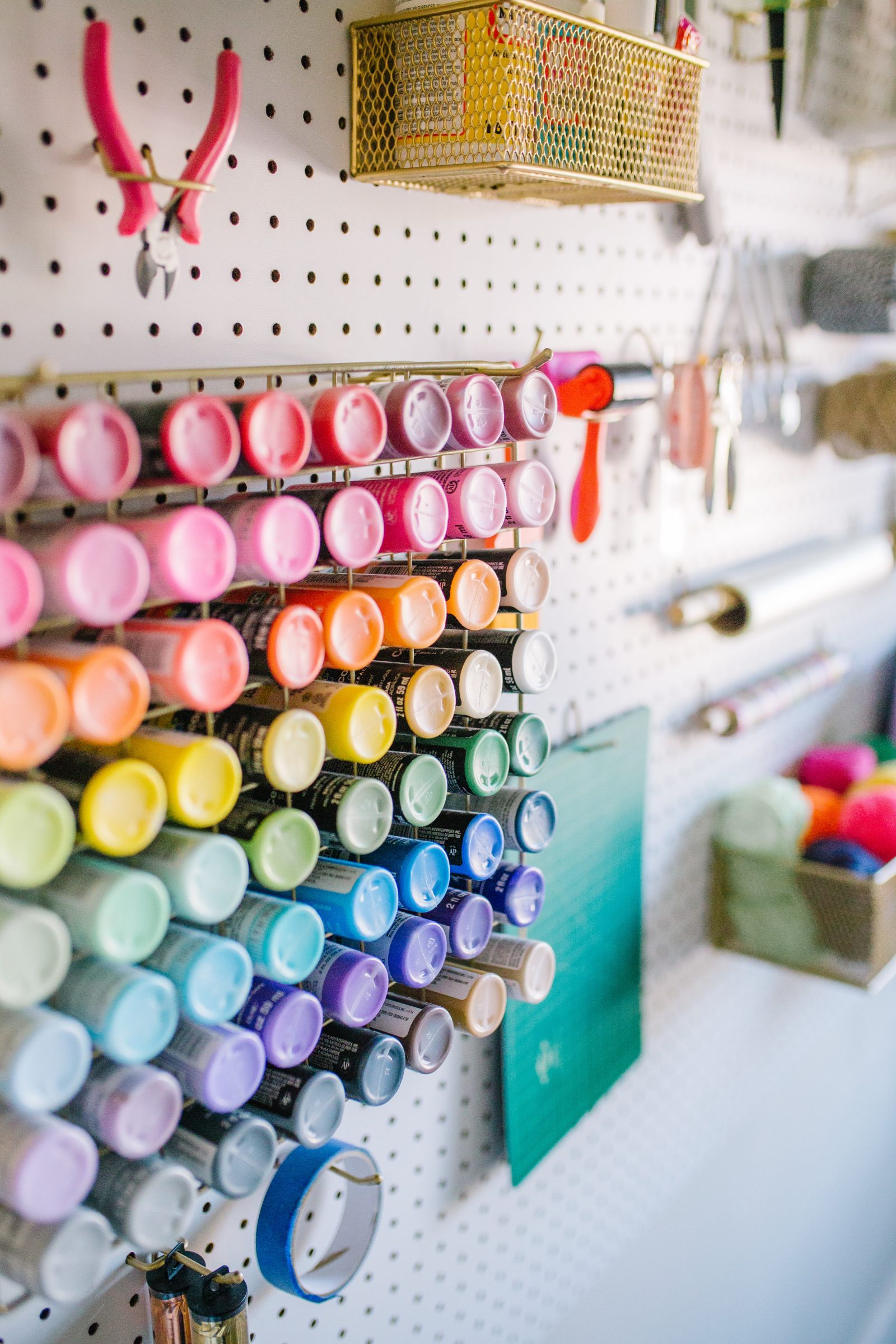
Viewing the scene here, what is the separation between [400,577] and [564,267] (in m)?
0.47

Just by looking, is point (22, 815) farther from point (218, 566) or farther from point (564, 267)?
point (564, 267)

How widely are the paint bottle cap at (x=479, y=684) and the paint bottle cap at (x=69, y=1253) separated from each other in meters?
0.32

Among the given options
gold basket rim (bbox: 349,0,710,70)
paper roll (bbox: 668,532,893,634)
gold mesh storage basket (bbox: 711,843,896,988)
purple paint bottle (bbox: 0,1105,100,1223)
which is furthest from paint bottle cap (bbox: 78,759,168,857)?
gold mesh storage basket (bbox: 711,843,896,988)

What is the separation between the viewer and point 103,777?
18.2 inches

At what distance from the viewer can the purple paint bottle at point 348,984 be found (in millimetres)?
590

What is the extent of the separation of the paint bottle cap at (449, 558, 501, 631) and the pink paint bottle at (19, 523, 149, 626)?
0.21 metres

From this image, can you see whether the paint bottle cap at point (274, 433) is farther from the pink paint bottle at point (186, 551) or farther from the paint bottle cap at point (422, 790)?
the paint bottle cap at point (422, 790)

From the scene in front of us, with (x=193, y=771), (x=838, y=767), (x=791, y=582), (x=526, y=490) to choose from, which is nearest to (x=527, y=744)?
(x=526, y=490)

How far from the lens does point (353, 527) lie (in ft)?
1.84

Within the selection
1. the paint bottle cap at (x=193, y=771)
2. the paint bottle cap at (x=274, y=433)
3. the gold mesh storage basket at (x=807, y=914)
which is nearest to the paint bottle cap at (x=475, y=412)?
the paint bottle cap at (x=274, y=433)

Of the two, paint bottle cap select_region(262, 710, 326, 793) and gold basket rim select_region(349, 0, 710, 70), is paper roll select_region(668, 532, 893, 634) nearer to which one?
gold basket rim select_region(349, 0, 710, 70)

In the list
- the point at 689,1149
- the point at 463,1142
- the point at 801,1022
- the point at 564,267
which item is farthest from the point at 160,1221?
the point at 801,1022

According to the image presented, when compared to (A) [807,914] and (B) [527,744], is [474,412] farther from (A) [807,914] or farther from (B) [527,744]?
(A) [807,914]

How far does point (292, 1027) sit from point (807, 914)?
891 millimetres
